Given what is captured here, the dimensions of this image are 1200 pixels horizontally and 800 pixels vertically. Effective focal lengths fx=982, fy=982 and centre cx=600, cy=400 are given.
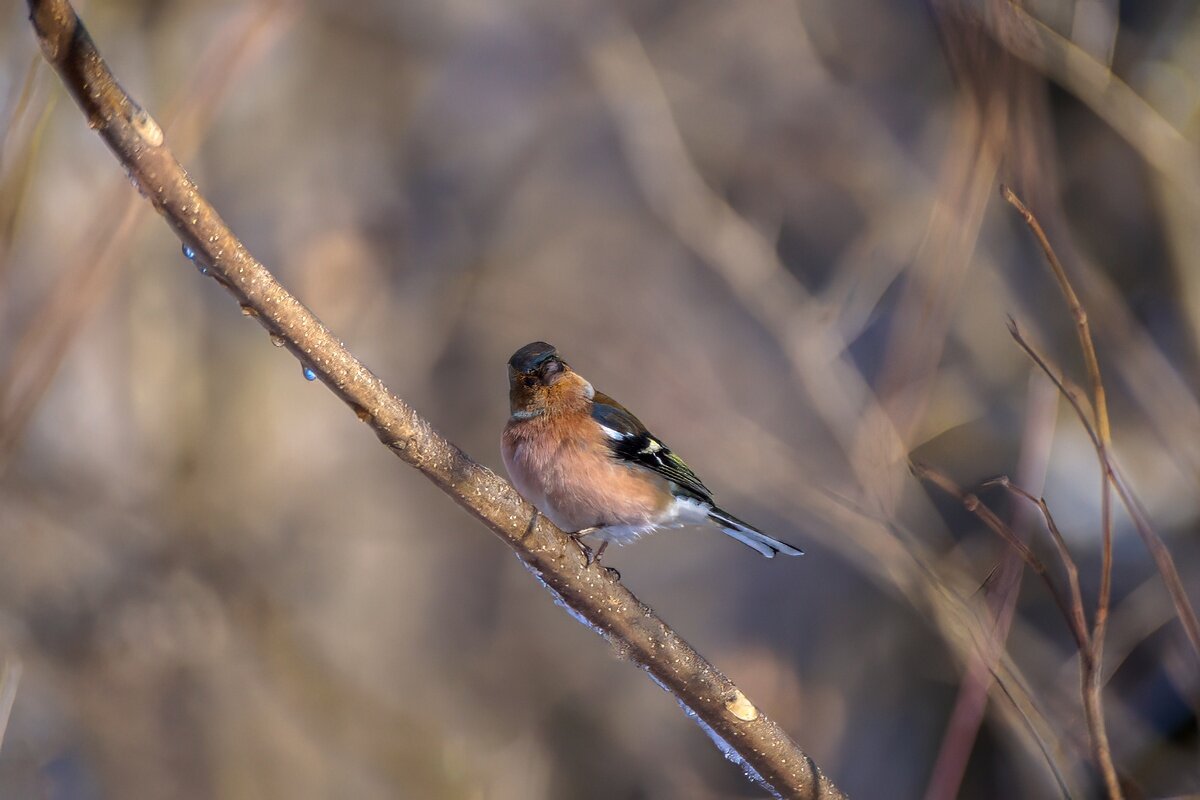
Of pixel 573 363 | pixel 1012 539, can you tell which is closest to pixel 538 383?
pixel 1012 539

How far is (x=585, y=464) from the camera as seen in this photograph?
348 cm

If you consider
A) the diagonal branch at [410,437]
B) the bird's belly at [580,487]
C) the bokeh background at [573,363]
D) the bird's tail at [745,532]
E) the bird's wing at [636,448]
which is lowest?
the diagonal branch at [410,437]

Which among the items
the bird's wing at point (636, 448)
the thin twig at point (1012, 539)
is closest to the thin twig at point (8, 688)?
the bird's wing at point (636, 448)

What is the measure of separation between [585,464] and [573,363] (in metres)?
3.85

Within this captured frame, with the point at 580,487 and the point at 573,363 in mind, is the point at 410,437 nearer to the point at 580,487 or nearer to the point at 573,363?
the point at 580,487

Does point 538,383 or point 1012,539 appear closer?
point 1012,539

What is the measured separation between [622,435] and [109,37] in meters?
5.74

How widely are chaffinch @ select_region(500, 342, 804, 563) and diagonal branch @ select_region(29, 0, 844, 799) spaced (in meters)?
0.97

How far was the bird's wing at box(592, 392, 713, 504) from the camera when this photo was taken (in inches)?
147

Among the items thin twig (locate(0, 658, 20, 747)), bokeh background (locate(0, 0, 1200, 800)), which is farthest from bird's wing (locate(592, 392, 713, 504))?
thin twig (locate(0, 658, 20, 747))

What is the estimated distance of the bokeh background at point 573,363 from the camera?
17.5ft

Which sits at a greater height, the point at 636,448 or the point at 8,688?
the point at 636,448

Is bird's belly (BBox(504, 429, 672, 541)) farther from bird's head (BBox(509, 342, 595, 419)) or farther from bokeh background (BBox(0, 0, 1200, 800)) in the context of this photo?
bokeh background (BBox(0, 0, 1200, 800))

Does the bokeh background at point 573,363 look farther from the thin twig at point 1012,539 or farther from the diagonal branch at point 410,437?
the thin twig at point 1012,539
